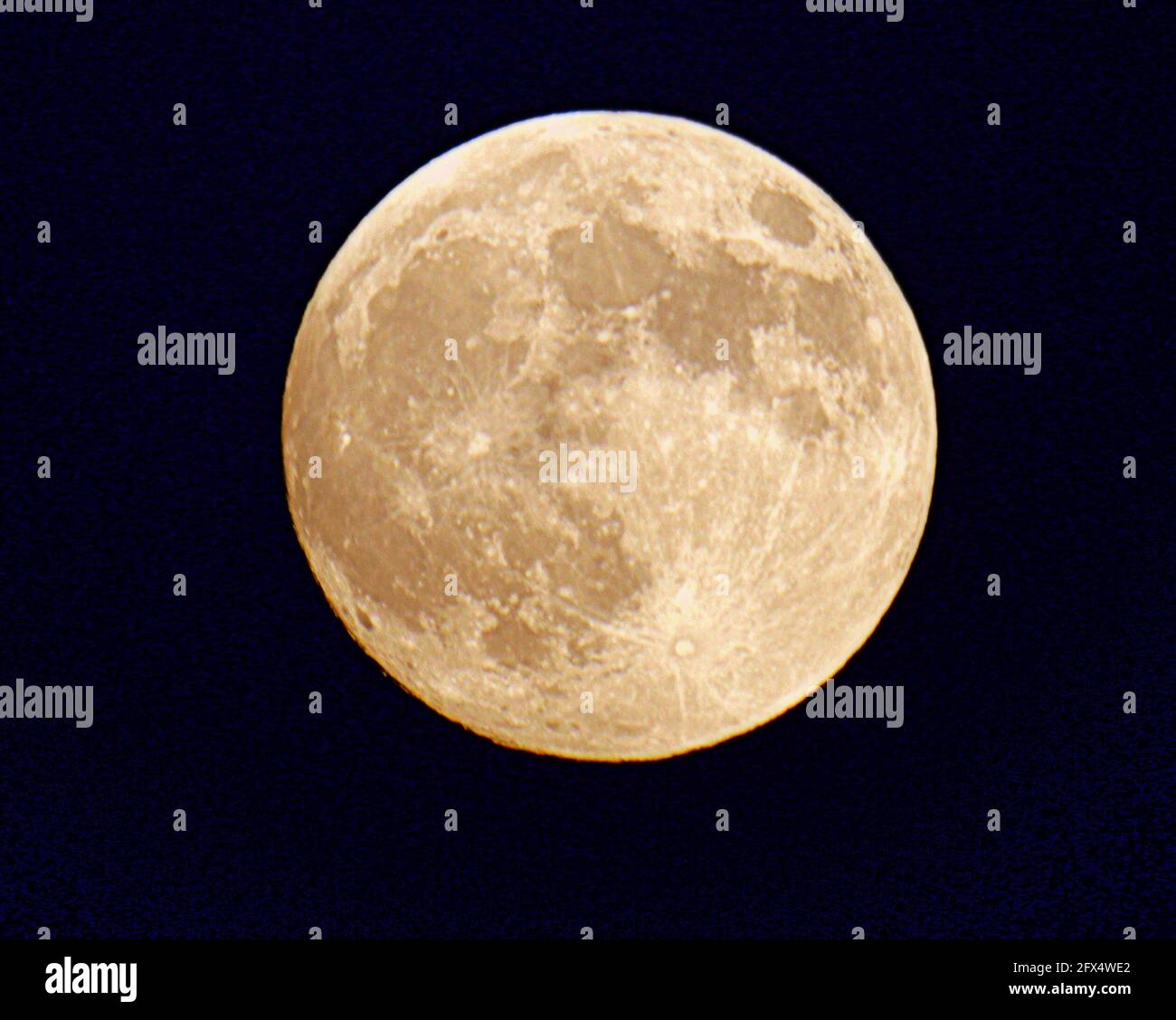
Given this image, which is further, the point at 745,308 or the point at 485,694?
the point at 485,694

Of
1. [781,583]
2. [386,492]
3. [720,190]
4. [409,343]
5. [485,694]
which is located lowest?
[485,694]

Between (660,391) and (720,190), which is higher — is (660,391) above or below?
below

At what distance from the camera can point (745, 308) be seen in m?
4.69

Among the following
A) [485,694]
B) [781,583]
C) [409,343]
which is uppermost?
[409,343]

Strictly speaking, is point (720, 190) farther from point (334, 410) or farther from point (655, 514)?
point (334, 410)

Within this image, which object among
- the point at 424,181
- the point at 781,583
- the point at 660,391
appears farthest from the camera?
the point at 424,181

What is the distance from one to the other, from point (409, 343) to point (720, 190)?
1.17 meters

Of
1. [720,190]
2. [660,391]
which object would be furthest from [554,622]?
[720,190]

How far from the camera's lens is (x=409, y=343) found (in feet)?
15.7

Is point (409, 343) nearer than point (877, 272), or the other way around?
point (409, 343)

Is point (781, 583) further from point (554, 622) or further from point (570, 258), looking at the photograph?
point (570, 258)

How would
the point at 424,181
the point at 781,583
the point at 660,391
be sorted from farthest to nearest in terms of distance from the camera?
1. the point at 424,181
2. the point at 781,583
3. the point at 660,391

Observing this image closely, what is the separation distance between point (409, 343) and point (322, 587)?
122 centimetres

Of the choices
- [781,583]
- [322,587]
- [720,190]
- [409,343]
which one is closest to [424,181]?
[409,343]
